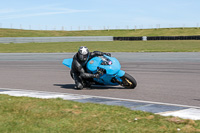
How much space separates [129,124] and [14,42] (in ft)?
127

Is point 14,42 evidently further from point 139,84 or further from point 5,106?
point 5,106

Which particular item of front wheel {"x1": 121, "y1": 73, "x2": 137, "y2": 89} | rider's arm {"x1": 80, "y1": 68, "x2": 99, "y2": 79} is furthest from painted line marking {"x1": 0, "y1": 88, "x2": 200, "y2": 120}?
front wheel {"x1": 121, "y1": 73, "x2": 137, "y2": 89}

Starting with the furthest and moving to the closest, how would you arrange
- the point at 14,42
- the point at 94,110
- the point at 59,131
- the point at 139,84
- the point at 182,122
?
the point at 14,42 < the point at 139,84 < the point at 94,110 < the point at 182,122 < the point at 59,131

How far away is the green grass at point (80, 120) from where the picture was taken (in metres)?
4.98

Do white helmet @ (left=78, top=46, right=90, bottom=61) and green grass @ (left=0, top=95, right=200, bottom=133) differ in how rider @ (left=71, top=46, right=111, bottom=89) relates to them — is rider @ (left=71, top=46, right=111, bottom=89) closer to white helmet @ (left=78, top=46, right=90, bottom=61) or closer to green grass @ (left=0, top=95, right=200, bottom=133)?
white helmet @ (left=78, top=46, right=90, bottom=61)

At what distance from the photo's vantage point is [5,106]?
679 centimetres

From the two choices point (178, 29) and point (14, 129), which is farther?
point (178, 29)

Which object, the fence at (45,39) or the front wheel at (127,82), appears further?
the fence at (45,39)

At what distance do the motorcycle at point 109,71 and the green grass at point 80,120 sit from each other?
2.40 meters

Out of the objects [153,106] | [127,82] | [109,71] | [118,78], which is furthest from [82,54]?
[153,106]

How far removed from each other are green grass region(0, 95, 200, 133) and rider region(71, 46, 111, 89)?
2.61 meters

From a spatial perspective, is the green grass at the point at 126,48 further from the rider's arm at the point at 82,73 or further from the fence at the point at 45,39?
the rider's arm at the point at 82,73

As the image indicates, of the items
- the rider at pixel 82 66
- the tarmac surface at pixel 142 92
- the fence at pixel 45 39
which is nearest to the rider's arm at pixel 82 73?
the rider at pixel 82 66

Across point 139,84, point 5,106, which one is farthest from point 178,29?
point 5,106
